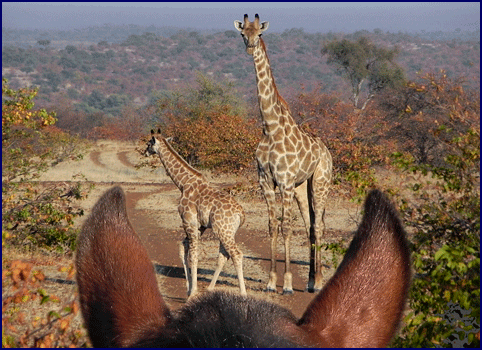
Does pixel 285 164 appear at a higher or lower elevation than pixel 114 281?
lower

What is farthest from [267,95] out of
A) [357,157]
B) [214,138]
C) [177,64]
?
[177,64]

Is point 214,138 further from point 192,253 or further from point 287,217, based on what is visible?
point 192,253

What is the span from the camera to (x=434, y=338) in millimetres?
3354

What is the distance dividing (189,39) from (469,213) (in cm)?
8557

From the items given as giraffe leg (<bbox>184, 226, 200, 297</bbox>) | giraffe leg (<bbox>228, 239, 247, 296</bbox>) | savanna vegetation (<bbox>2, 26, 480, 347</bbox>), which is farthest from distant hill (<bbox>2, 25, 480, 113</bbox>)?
giraffe leg (<bbox>228, 239, 247, 296</bbox>)

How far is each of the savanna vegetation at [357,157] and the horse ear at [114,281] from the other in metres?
0.75

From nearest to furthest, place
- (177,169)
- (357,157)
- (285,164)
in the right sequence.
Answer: (285,164)
(177,169)
(357,157)

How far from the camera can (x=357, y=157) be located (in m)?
12.3

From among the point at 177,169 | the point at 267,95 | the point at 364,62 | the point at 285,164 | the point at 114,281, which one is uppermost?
the point at 114,281

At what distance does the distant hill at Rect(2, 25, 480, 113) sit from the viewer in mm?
63000

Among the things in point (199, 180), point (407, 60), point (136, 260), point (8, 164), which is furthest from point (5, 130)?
point (407, 60)

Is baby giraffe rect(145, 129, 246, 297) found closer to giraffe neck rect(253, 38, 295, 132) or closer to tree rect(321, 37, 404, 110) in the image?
giraffe neck rect(253, 38, 295, 132)

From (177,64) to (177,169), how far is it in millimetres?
71046

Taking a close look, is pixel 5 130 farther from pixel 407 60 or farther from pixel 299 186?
pixel 407 60
